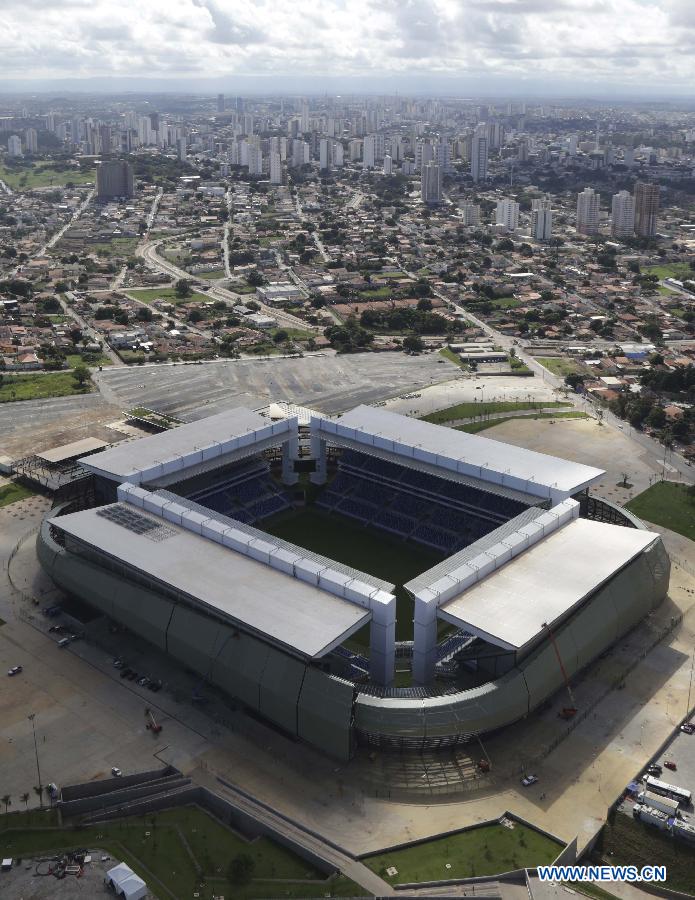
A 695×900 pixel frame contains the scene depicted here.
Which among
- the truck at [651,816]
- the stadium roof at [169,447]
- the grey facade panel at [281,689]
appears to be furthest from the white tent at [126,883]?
the stadium roof at [169,447]

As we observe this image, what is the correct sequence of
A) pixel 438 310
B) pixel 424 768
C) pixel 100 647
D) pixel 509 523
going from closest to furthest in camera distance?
pixel 424 768 → pixel 100 647 → pixel 509 523 → pixel 438 310

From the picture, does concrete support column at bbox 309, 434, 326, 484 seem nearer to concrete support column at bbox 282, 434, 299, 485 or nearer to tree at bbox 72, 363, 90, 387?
concrete support column at bbox 282, 434, 299, 485

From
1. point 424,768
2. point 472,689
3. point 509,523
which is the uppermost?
point 509,523

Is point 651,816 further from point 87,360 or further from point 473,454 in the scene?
point 87,360

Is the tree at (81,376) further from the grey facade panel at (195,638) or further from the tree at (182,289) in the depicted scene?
the grey facade panel at (195,638)

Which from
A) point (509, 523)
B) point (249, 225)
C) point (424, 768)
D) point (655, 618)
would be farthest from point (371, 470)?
point (249, 225)

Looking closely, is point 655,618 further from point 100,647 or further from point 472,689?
point 100,647
